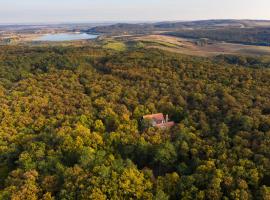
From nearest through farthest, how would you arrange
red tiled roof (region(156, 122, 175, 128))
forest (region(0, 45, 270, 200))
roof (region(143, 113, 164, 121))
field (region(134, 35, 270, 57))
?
forest (region(0, 45, 270, 200)) → red tiled roof (region(156, 122, 175, 128)) → roof (region(143, 113, 164, 121)) → field (region(134, 35, 270, 57))

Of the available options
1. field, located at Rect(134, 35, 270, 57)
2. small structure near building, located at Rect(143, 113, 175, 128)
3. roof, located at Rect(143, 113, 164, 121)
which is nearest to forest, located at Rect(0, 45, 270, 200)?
small structure near building, located at Rect(143, 113, 175, 128)

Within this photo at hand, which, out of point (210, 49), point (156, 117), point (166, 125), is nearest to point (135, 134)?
point (166, 125)

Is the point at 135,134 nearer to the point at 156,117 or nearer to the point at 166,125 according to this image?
the point at 166,125

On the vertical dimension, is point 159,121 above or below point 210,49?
below

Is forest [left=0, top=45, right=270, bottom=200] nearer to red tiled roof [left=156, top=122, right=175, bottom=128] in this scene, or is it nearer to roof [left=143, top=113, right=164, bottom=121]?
red tiled roof [left=156, top=122, right=175, bottom=128]

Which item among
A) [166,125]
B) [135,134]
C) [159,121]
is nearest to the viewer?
[135,134]

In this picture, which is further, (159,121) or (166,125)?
(159,121)
